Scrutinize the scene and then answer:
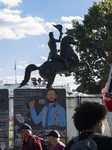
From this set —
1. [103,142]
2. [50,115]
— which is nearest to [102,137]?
[103,142]

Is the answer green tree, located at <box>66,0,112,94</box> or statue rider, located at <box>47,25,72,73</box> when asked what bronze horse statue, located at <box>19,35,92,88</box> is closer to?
statue rider, located at <box>47,25,72,73</box>

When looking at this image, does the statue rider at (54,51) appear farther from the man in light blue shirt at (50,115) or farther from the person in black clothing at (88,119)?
the person in black clothing at (88,119)

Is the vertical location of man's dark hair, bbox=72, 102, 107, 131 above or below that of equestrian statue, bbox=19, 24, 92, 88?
below

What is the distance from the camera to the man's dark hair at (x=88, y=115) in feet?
8.73

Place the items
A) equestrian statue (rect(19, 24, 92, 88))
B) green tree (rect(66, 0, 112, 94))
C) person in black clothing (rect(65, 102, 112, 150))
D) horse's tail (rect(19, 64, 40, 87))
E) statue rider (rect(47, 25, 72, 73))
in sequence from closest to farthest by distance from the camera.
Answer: person in black clothing (rect(65, 102, 112, 150)), statue rider (rect(47, 25, 72, 73)), equestrian statue (rect(19, 24, 92, 88)), horse's tail (rect(19, 64, 40, 87)), green tree (rect(66, 0, 112, 94))

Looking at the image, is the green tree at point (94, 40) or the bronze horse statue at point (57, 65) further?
the green tree at point (94, 40)

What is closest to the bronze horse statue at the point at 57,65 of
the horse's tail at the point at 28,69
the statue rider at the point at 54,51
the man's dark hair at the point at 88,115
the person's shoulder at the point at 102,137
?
the horse's tail at the point at 28,69

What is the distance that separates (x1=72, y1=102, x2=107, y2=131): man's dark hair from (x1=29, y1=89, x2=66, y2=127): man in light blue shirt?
7162 millimetres

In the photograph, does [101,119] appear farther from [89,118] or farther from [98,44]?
[98,44]

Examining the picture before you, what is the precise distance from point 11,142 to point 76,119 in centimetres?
772

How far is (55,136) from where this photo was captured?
5.18 meters

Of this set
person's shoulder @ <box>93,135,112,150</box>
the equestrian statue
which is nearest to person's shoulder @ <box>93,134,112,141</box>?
person's shoulder @ <box>93,135,112,150</box>

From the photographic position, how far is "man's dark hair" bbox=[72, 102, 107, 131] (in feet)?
8.73

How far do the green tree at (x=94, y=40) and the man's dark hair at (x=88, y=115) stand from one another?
20.3 meters
